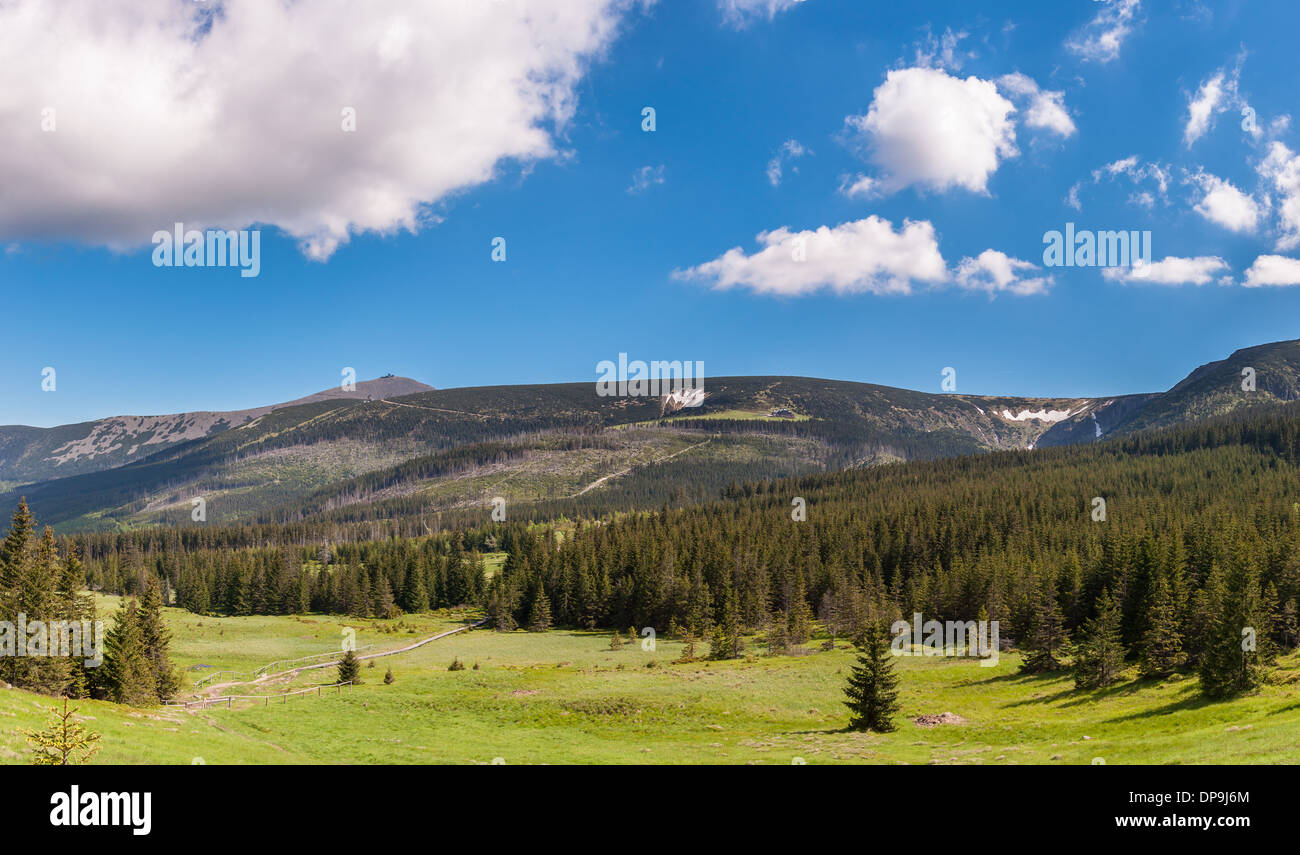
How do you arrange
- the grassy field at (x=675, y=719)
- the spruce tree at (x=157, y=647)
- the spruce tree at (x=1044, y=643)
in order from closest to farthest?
the grassy field at (x=675, y=719), the spruce tree at (x=157, y=647), the spruce tree at (x=1044, y=643)

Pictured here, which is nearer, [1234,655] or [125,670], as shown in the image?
[125,670]

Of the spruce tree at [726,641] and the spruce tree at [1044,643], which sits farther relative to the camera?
the spruce tree at [726,641]

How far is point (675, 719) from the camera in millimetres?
56438

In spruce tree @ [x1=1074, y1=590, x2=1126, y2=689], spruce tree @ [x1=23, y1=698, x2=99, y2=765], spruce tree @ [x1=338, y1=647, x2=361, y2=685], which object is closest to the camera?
spruce tree @ [x1=23, y1=698, x2=99, y2=765]

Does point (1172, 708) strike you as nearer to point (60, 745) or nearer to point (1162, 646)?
point (1162, 646)

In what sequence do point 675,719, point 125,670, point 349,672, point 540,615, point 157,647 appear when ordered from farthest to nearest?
point 540,615, point 349,672, point 157,647, point 675,719, point 125,670

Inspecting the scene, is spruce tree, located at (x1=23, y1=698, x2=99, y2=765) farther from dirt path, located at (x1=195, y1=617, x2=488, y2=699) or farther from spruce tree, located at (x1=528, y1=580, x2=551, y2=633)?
spruce tree, located at (x1=528, y1=580, x2=551, y2=633)

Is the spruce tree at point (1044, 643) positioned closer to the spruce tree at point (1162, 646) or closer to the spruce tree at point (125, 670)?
the spruce tree at point (1162, 646)

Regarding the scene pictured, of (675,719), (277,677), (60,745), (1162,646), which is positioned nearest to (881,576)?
(1162,646)

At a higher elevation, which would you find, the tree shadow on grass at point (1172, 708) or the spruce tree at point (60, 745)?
the spruce tree at point (60, 745)

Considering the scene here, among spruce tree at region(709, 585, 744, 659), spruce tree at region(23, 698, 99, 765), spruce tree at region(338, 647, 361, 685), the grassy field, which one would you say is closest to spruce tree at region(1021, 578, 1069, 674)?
the grassy field

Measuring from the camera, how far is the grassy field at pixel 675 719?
1480 inches

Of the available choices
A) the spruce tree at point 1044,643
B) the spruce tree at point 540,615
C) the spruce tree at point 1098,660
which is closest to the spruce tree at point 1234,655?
the spruce tree at point 1098,660

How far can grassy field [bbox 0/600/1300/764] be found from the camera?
37594mm
